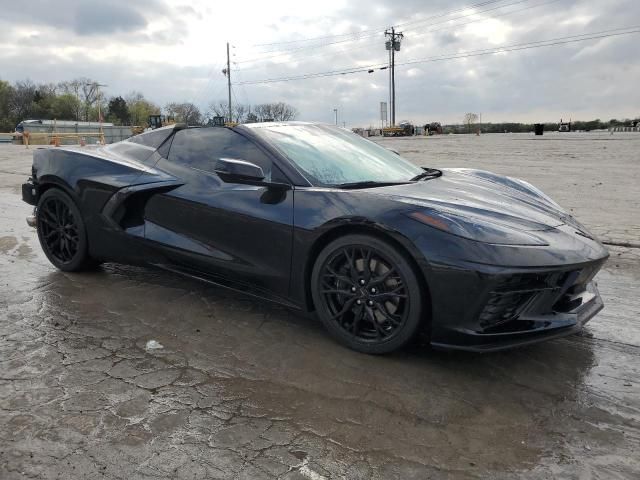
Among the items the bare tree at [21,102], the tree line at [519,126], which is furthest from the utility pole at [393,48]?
the bare tree at [21,102]

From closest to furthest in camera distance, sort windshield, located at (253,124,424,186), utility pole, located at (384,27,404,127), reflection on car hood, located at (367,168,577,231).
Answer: reflection on car hood, located at (367,168,577,231), windshield, located at (253,124,424,186), utility pole, located at (384,27,404,127)

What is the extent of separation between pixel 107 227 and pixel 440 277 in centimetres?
270

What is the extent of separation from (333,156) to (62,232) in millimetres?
2523

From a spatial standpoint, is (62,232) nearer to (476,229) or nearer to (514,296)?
(476,229)

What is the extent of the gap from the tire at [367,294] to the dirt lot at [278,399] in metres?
0.14

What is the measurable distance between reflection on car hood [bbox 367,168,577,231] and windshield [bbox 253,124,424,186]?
0.29m

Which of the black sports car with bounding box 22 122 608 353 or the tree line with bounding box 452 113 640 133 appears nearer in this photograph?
the black sports car with bounding box 22 122 608 353

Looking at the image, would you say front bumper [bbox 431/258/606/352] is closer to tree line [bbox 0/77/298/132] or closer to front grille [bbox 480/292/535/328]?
front grille [bbox 480/292/535/328]

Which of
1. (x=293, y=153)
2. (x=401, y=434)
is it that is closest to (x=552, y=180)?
(x=293, y=153)

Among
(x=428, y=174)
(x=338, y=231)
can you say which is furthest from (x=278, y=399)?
(x=428, y=174)

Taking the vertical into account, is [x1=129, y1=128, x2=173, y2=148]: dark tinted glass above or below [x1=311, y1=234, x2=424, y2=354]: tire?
above

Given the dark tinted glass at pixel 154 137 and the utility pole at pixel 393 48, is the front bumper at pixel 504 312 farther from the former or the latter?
the utility pole at pixel 393 48

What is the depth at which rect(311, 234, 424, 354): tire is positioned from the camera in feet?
9.16

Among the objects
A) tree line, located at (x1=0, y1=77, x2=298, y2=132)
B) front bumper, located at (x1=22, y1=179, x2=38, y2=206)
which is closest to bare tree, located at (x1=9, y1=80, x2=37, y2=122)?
tree line, located at (x1=0, y1=77, x2=298, y2=132)
